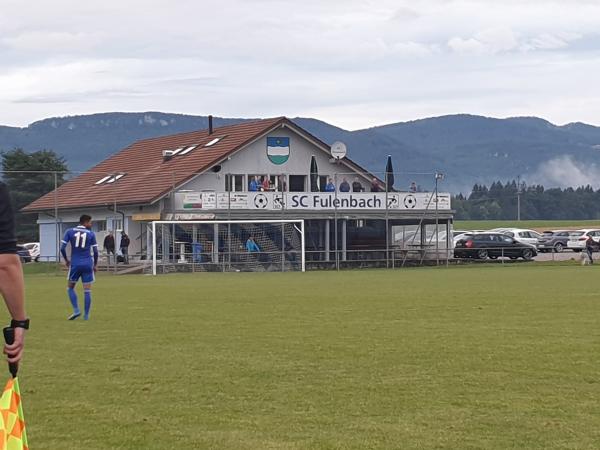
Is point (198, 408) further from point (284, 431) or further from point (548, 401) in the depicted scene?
point (548, 401)

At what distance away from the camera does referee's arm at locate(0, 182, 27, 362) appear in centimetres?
599

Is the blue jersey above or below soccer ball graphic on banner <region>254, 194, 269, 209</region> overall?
below

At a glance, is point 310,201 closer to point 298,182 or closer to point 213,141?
point 298,182

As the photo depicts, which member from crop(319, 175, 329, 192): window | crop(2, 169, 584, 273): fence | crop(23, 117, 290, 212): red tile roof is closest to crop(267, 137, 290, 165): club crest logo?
crop(23, 117, 290, 212): red tile roof

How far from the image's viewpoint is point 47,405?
412 inches

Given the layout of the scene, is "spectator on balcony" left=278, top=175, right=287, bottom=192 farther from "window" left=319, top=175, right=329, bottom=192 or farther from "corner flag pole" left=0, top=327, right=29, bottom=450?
"corner flag pole" left=0, top=327, right=29, bottom=450

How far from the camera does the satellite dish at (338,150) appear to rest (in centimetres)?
5834

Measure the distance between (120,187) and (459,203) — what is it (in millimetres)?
25339

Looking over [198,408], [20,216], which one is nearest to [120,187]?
[20,216]

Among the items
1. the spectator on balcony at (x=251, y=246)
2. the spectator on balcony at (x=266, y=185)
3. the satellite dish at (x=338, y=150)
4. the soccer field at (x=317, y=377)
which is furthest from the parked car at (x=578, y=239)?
the soccer field at (x=317, y=377)

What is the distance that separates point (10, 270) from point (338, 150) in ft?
173

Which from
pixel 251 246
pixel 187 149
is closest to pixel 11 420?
pixel 251 246

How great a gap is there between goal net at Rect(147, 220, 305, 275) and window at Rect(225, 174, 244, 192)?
6640 mm

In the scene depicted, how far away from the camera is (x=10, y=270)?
6078 millimetres
